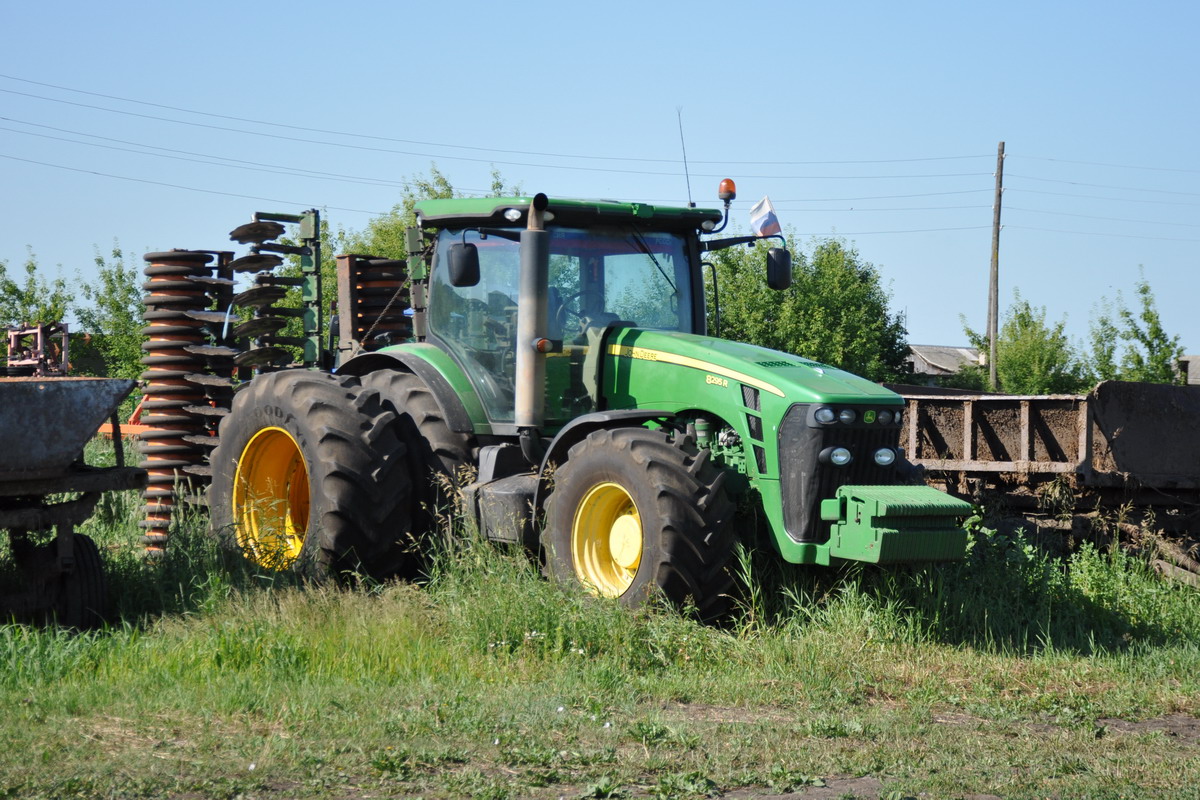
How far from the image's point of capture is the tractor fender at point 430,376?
8.08 metres

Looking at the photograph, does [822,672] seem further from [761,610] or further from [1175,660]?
[1175,660]

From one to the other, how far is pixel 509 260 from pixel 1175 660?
455 centimetres

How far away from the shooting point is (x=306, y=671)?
6012 mm

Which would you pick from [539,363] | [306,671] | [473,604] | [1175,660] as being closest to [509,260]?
[539,363]

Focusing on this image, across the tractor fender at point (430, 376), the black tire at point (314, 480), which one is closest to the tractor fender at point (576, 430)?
the tractor fender at point (430, 376)

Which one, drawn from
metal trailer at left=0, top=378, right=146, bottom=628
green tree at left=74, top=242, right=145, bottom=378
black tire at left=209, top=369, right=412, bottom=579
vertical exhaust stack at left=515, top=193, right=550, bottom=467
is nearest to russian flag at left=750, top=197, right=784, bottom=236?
vertical exhaust stack at left=515, top=193, right=550, bottom=467

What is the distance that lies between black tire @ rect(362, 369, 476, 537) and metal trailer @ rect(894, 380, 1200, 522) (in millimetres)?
4453

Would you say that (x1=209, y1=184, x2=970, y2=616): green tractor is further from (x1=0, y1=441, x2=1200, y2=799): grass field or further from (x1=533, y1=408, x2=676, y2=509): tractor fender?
(x1=0, y1=441, x2=1200, y2=799): grass field

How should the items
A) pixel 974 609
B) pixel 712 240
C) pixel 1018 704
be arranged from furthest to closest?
pixel 712 240 < pixel 974 609 < pixel 1018 704

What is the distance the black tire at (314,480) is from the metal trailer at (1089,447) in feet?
16.3

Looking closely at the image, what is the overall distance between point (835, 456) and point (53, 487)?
4326 millimetres

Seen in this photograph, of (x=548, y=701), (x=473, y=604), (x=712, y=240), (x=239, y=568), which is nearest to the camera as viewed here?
(x=548, y=701)

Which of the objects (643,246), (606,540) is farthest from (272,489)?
(643,246)

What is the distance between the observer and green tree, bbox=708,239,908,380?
39.9m
